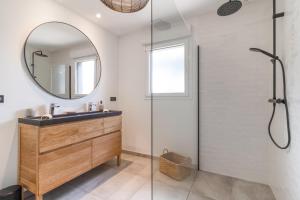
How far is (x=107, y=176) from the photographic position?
2.21 metres

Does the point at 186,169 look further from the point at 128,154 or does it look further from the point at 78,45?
the point at 78,45

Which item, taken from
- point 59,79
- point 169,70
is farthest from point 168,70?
point 59,79

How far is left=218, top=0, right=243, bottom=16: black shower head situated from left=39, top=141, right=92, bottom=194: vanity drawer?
2.28 meters

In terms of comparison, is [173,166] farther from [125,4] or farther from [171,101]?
[125,4]

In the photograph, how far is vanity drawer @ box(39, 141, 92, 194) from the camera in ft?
5.04

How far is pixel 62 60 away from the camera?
2229 mm

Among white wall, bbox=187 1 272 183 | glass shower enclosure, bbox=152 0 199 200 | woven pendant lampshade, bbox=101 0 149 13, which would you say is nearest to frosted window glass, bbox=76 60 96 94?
glass shower enclosure, bbox=152 0 199 200

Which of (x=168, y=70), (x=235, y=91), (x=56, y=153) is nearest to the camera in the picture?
(x=56, y=153)

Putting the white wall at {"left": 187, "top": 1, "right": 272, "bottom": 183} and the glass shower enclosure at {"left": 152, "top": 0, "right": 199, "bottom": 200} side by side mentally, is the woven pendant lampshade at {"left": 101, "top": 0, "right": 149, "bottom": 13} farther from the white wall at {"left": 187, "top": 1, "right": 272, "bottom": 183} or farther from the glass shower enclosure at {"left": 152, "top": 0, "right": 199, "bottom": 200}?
the white wall at {"left": 187, "top": 1, "right": 272, "bottom": 183}

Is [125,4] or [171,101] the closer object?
[125,4]

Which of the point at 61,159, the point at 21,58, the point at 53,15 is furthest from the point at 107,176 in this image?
the point at 53,15

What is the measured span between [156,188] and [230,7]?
2178 millimetres

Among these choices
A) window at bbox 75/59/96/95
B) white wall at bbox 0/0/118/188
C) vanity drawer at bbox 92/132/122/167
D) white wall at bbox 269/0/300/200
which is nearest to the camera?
white wall at bbox 269/0/300/200

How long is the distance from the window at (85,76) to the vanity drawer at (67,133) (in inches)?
26.1
